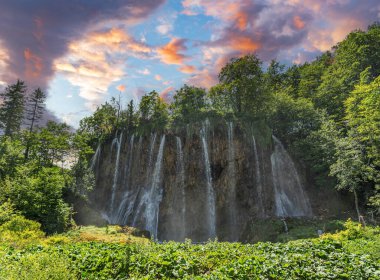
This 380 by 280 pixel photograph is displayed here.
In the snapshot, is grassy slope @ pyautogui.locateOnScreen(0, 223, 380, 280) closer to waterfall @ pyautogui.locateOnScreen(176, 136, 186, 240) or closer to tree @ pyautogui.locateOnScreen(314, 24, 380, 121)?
waterfall @ pyautogui.locateOnScreen(176, 136, 186, 240)

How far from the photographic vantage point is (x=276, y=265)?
310 inches

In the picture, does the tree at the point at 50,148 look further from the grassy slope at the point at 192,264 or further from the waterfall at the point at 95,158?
the grassy slope at the point at 192,264

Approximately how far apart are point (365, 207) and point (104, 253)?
32.5 meters

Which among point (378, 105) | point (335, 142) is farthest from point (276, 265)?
point (335, 142)

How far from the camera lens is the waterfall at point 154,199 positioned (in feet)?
107

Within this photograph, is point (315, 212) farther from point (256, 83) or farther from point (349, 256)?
point (349, 256)

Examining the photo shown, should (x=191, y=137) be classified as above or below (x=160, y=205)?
above

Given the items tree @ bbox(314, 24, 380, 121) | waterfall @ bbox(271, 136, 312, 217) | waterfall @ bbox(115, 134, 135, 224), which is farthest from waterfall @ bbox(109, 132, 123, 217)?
tree @ bbox(314, 24, 380, 121)

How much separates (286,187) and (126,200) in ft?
72.2

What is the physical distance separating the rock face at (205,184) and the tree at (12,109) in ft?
81.7

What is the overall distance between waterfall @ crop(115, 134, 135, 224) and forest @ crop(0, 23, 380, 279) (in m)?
4.18

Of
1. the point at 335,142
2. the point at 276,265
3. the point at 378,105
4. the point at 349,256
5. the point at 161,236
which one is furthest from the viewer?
the point at 161,236

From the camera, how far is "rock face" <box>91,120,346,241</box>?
32281mm

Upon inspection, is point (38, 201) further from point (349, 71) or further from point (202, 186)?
point (349, 71)
